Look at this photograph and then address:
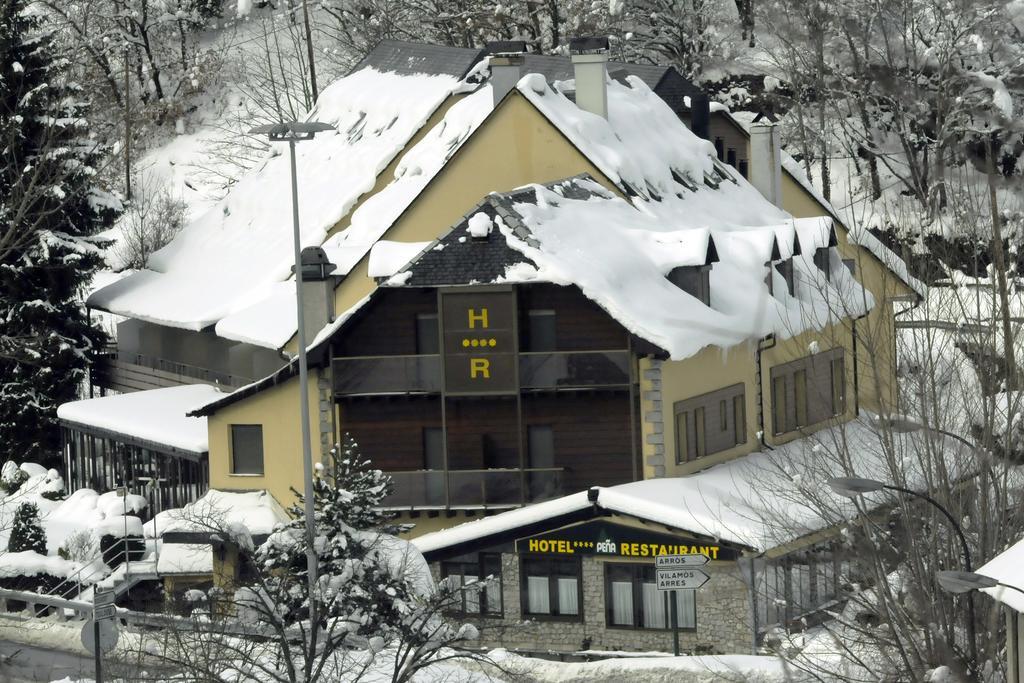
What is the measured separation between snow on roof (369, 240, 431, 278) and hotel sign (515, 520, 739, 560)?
6.87m

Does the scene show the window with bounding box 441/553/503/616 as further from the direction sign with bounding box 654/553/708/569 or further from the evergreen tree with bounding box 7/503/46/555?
the evergreen tree with bounding box 7/503/46/555

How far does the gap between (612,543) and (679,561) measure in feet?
23.1

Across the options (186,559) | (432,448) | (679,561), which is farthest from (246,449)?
(679,561)

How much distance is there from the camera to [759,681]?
3100 cm

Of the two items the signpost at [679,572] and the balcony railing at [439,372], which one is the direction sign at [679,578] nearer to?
the signpost at [679,572]

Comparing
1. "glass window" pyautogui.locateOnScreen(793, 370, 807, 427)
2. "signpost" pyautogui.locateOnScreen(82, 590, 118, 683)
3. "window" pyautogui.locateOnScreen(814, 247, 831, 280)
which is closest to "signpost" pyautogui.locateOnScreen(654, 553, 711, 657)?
"signpost" pyautogui.locateOnScreen(82, 590, 118, 683)

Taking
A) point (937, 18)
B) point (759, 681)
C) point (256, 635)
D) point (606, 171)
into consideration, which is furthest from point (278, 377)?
point (937, 18)

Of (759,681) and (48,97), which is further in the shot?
(48,97)

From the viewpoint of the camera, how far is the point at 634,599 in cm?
4022

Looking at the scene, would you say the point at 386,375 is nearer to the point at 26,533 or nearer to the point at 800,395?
the point at 26,533

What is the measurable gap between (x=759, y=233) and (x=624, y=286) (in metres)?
5.73

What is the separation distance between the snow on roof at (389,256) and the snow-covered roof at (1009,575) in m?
21.4

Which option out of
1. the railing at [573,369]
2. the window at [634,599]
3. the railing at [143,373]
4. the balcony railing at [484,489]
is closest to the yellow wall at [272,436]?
the balcony railing at [484,489]

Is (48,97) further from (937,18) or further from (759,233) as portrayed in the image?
(937,18)
